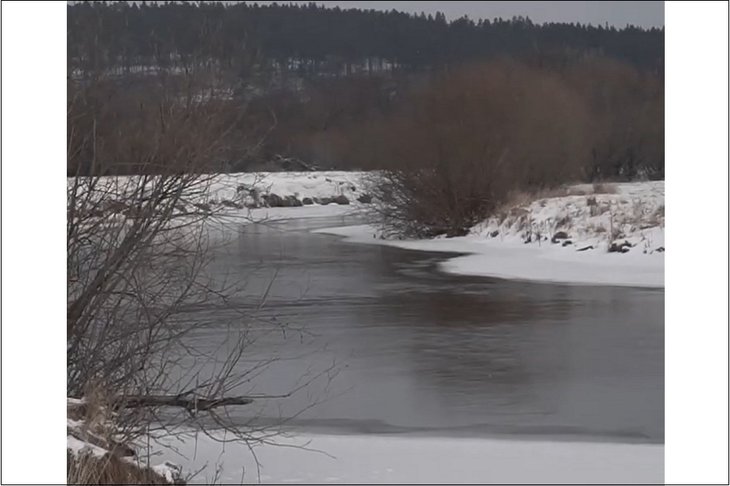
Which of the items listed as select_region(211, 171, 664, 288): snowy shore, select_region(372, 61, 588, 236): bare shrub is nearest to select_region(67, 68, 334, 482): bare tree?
select_region(211, 171, 664, 288): snowy shore

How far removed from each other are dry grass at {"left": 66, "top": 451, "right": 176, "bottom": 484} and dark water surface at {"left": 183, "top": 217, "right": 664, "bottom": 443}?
1783 mm

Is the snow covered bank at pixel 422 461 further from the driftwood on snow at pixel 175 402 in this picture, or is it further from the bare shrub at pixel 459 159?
the bare shrub at pixel 459 159

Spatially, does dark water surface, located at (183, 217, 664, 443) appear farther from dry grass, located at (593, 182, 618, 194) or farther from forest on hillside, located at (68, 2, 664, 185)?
dry grass, located at (593, 182, 618, 194)

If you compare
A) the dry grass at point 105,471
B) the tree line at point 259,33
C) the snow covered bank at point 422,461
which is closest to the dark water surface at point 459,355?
the snow covered bank at point 422,461

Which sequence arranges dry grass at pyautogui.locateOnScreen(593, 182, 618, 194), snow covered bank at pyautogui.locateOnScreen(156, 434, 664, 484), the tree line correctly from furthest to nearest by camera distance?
dry grass at pyautogui.locateOnScreen(593, 182, 618, 194), snow covered bank at pyautogui.locateOnScreen(156, 434, 664, 484), the tree line

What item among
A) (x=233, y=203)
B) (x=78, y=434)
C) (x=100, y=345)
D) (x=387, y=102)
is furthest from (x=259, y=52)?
(x=387, y=102)

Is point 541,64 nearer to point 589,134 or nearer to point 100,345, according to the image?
point 100,345

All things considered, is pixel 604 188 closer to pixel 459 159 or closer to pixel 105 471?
pixel 459 159

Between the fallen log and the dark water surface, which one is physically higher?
the fallen log

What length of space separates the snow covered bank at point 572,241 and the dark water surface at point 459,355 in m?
2.06

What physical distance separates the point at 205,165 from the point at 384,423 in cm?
270

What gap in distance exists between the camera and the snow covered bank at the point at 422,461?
681 centimetres

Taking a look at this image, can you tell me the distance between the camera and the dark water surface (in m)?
8.37

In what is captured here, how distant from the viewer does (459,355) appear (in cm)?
1101
